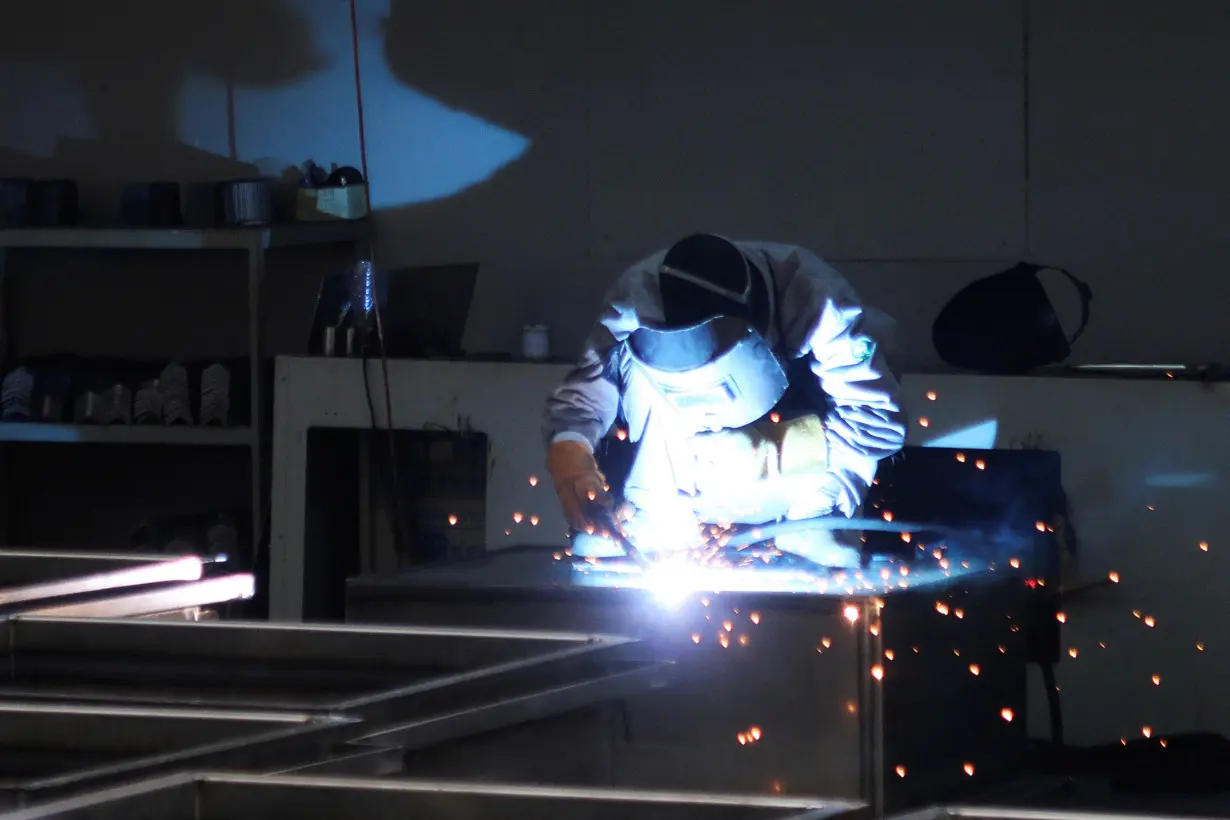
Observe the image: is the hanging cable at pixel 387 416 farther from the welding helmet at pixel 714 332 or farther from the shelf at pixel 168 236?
the welding helmet at pixel 714 332

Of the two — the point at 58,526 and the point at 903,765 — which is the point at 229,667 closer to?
the point at 903,765

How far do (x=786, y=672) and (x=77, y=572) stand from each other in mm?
1037

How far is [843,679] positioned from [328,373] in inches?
75.1

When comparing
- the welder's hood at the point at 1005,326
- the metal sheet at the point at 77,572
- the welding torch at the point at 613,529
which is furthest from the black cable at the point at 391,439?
the metal sheet at the point at 77,572

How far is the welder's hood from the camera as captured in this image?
3586mm

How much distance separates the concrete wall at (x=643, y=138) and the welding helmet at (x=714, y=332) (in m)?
1.04

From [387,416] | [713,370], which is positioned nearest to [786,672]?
[713,370]

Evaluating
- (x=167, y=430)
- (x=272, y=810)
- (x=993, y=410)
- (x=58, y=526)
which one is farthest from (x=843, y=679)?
(x=58, y=526)

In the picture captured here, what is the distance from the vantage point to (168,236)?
4.13 metres

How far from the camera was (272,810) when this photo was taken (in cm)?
107

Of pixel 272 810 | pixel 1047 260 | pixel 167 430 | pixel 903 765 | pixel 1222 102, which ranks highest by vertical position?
pixel 1222 102

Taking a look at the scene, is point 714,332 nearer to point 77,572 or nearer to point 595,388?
point 595,388

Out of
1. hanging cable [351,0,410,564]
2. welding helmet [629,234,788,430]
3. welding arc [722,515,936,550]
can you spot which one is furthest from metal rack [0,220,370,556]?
welding arc [722,515,936,550]

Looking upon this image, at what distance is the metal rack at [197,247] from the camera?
4078 millimetres
